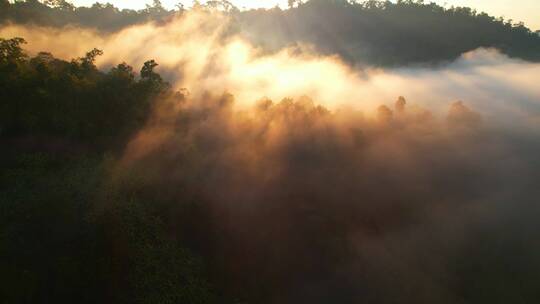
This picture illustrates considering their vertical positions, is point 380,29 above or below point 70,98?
below

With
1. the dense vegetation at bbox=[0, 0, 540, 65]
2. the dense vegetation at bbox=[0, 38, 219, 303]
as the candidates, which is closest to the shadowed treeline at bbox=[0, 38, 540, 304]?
the dense vegetation at bbox=[0, 38, 219, 303]

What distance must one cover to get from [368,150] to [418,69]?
233 feet

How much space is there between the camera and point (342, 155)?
3097cm

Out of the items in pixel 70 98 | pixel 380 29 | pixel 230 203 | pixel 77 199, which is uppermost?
pixel 70 98

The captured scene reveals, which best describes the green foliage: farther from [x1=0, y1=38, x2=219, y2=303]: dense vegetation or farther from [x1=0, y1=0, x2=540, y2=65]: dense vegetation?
[x1=0, y1=0, x2=540, y2=65]: dense vegetation

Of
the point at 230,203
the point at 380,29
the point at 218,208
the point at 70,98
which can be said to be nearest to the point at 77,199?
the point at 218,208

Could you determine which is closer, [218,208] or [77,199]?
[77,199]

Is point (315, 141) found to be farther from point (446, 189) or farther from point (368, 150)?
point (446, 189)

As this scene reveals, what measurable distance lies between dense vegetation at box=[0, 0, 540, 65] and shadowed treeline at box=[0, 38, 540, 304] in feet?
189

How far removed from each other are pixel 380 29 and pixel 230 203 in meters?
88.6

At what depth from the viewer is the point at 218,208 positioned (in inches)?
944

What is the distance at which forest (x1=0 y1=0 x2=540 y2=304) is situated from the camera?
18.7m

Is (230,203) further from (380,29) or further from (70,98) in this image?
(380,29)

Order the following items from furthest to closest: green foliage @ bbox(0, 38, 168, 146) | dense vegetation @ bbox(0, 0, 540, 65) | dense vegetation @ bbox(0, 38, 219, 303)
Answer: dense vegetation @ bbox(0, 0, 540, 65)
green foliage @ bbox(0, 38, 168, 146)
dense vegetation @ bbox(0, 38, 219, 303)
